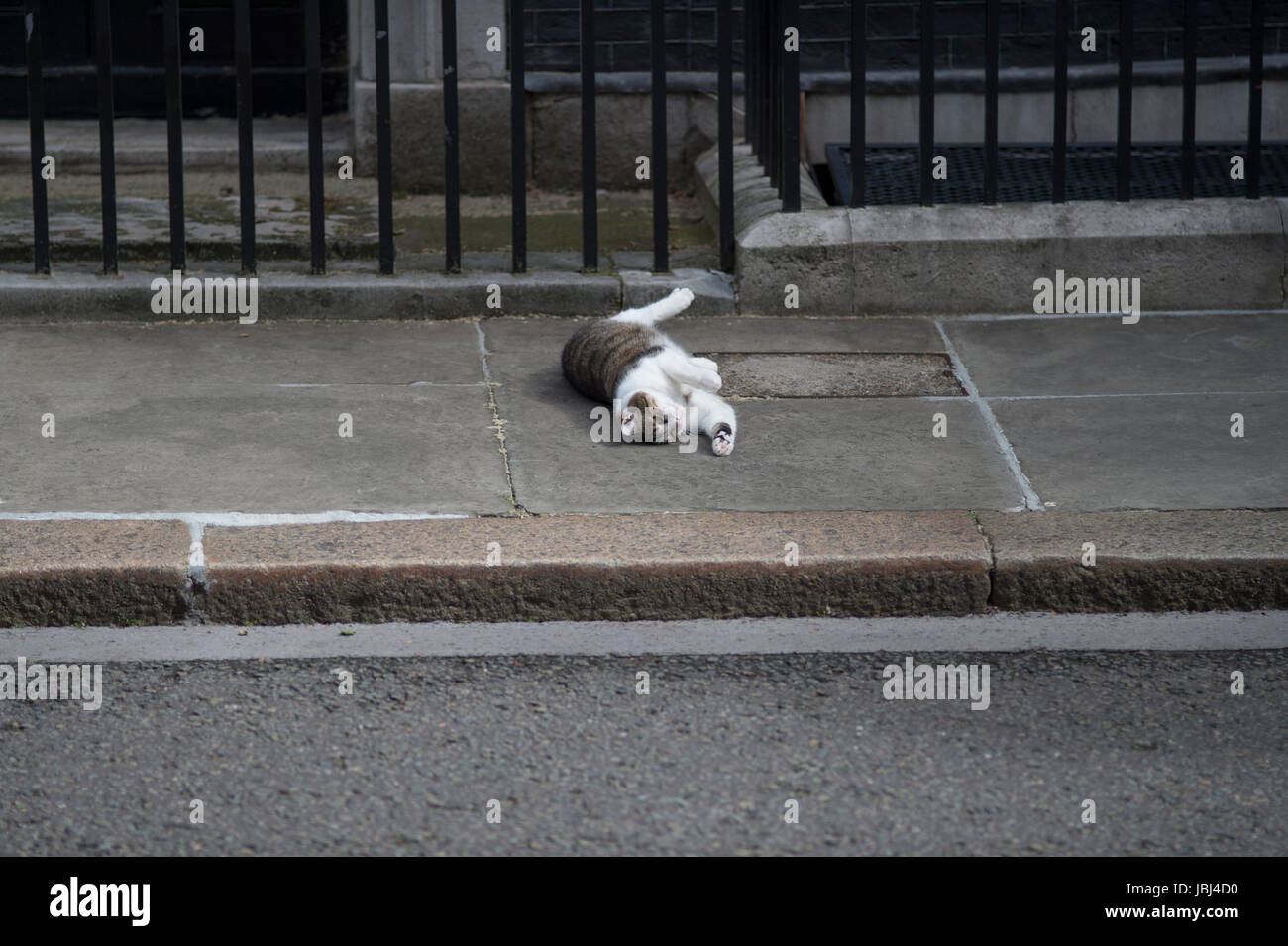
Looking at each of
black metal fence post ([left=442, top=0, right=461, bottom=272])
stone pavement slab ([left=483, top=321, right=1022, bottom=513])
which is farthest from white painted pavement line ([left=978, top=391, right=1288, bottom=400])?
black metal fence post ([left=442, top=0, right=461, bottom=272])

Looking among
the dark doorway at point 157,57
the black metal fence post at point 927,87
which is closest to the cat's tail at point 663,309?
the black metal fence post at point 927,87

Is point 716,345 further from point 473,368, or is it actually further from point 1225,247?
point 1225,247

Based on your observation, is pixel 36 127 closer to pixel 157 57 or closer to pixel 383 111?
pixel 383 111

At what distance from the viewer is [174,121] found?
224 inches

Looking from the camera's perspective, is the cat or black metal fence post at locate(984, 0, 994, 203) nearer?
the cat

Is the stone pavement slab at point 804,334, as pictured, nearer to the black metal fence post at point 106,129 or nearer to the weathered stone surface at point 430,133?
the black metal fence post at point 106,129

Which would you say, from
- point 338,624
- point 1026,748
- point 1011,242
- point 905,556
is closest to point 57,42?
point 1011,242

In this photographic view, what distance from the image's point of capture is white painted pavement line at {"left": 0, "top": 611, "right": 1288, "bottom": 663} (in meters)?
3.54

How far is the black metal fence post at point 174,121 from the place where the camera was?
568cm

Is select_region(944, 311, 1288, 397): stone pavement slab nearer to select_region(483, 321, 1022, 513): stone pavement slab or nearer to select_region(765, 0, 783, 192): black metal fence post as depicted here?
select_region(483, 321, 1022, 513): stone pavement slab

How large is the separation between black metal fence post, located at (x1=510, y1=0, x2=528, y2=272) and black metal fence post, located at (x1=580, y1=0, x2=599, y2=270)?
234 mm

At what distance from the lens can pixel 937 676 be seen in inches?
135

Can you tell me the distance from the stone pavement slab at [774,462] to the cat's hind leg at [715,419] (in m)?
0.04

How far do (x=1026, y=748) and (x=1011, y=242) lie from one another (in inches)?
127
